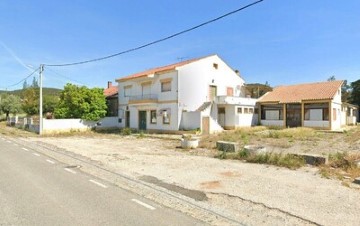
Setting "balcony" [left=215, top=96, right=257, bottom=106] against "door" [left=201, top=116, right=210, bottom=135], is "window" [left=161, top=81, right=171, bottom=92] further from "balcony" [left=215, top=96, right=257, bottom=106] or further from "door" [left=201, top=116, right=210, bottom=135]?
"balcony" [left=215, top=96, right=257, bottom=106]

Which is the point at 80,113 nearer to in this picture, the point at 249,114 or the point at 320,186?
the point at 249,114

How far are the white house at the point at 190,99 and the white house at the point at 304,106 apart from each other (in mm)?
1974

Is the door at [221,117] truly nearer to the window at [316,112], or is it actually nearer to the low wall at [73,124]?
the window at [316,112]

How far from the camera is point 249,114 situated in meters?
37.6

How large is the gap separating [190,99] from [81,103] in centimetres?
1294

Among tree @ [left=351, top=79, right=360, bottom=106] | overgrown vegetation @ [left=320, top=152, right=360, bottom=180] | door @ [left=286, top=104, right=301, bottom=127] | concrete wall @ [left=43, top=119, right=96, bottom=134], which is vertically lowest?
overgrown vegetation @ [left=320, top=152, right=360, bottom=180]

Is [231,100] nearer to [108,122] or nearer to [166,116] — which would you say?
[166,116]

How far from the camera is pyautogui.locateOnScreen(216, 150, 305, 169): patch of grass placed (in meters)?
12.2

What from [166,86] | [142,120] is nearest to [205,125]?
[166,86]

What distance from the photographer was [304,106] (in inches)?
1377

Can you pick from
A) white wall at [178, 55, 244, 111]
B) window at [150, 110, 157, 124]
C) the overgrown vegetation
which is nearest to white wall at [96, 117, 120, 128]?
window at [150, 110, 157, 124]

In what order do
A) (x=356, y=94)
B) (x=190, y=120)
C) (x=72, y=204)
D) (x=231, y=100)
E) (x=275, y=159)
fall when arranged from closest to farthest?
1. (x=72, y=204)
2. (x=275, y=159)
3. (x=190, y=120)
4. (x=231, y=100)
5. (x=356, y=94)

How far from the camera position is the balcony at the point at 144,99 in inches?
1393

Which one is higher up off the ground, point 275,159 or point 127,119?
point 127,119
